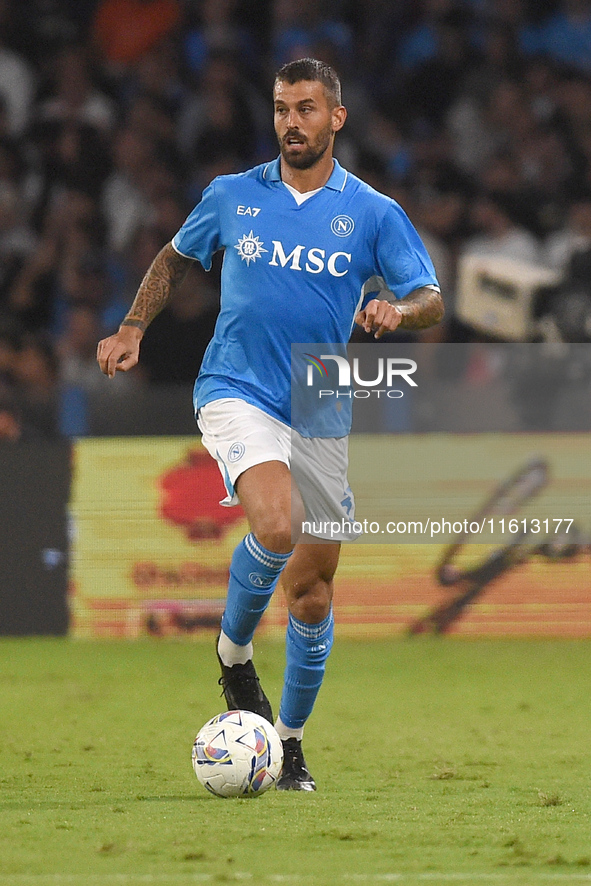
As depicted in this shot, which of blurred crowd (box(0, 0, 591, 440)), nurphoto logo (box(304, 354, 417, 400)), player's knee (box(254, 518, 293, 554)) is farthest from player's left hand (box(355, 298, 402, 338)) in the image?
blurred crowd (box(0, 0, 591, 440))

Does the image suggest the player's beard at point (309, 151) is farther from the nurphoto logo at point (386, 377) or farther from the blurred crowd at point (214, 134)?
the blurred crowd at point (214, 134)

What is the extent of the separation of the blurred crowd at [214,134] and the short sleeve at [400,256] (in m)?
5.19

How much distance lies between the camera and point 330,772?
524 cm

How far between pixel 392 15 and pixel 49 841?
1009cm

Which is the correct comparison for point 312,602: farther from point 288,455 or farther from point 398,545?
point 398,545

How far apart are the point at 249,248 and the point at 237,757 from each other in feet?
5.79

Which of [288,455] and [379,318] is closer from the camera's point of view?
[379,318]

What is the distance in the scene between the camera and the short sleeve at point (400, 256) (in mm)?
4992

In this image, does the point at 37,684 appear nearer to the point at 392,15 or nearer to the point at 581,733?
the point at 581,733

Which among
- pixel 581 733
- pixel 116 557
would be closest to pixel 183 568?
pixel 116 557

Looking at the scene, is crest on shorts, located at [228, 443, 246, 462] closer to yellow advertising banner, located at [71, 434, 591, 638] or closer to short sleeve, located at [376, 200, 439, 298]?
short sleeve, located at [376, 200, 439, 298]

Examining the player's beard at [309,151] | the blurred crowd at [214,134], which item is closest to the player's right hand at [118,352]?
the player's beard at [309,151]

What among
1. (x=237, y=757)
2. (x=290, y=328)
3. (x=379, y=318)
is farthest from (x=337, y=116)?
(x=237, y=757)

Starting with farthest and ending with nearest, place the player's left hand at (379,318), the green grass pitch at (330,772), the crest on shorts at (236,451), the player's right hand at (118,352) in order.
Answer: the player's right hand at (118,352) → the crest on shorts at (236,451) → the player's left hand at (379,318) → the green grass pitch at (330,772)
